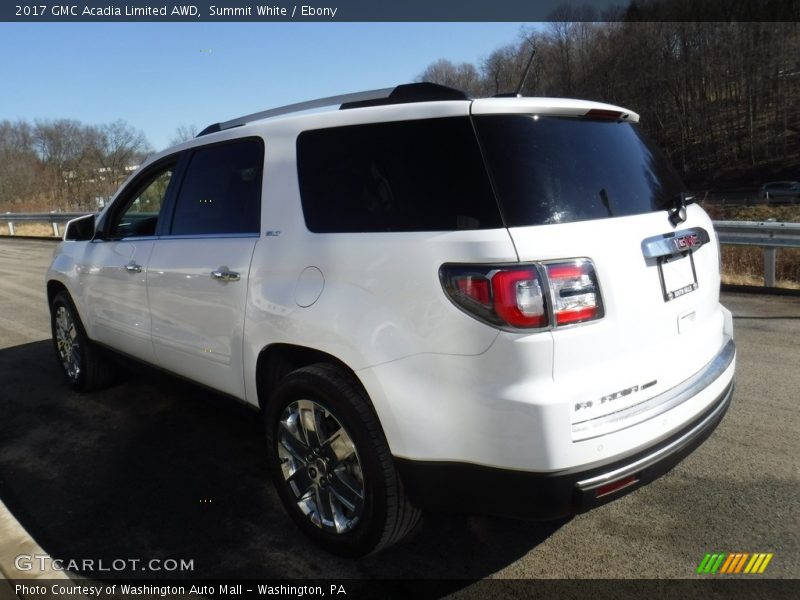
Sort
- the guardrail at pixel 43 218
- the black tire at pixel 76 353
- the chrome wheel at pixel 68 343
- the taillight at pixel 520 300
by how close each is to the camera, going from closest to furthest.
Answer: the taillight at pixel 520 300
the black tire at pixel 76 353
the chrome wheel at pixel 68 343
the guardrail at pixel 43 218

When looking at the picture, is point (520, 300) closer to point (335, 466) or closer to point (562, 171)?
point (562, 171)

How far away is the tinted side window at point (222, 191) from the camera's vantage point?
312 centimetres

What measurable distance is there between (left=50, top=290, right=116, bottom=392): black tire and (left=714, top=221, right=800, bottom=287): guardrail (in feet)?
25.9

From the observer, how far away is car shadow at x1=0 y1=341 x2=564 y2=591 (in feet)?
8.82

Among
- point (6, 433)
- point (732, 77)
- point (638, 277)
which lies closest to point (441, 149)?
point (638, 277)

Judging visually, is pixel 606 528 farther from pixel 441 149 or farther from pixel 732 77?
pixel 732 77

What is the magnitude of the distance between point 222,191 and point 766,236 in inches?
303

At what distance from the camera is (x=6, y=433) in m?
4.36

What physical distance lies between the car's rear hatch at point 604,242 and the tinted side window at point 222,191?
134 cm

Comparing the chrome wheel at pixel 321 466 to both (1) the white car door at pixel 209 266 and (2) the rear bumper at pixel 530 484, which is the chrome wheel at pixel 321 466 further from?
(1) the white car door at pixel 209 266

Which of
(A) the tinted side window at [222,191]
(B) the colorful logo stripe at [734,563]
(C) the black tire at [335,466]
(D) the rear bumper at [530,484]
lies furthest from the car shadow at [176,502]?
(A) the tinted side window at [222,191]

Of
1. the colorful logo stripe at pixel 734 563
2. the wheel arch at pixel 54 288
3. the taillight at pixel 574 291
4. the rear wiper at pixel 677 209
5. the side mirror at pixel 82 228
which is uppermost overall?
the side mirror at pixel 82 228

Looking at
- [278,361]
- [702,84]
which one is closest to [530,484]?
[278,361]

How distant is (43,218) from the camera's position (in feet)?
77.3
